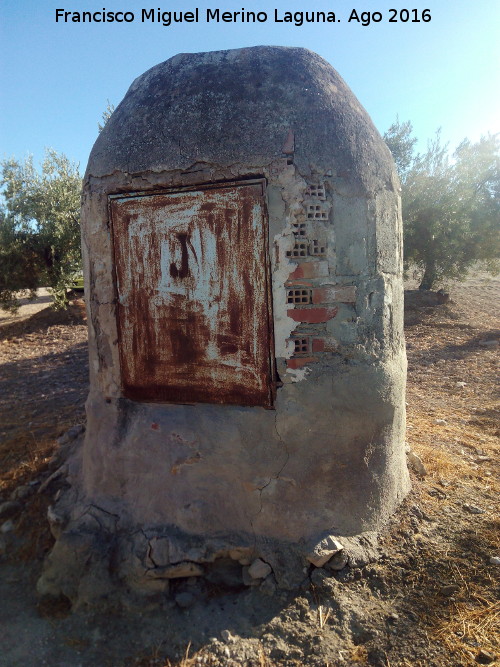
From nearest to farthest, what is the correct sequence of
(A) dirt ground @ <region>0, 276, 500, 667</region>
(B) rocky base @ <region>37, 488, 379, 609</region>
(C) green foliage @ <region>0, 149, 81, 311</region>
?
(A) dirt ground @ <region>0, 276, 500, 667</region>, (B) rocky base @ <region>37, 488, 379, 609</region>, (C) green foliage @ <region>0, 149, 81, 311</region>

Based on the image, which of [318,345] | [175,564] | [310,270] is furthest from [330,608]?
[310,270]

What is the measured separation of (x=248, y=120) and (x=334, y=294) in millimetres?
1262

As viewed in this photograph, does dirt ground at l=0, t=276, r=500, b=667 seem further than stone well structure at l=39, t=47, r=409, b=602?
No

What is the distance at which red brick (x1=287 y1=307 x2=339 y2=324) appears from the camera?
10.2 ft

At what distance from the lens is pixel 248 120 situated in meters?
3.11

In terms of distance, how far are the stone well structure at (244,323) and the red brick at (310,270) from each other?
0.05ft

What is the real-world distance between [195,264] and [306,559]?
6.78ft

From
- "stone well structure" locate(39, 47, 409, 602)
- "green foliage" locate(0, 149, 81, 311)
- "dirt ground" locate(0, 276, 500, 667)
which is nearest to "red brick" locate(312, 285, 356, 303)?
"stone well structure" locate(39, 47, 409, 602)

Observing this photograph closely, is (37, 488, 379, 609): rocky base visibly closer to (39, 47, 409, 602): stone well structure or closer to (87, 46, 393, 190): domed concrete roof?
(39, 47, 409, 602): stone well structure

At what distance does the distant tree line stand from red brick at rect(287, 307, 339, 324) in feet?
31.5

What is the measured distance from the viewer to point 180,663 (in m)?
2.62

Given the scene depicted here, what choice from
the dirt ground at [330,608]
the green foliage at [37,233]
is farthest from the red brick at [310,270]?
the green foliage at [37,233]

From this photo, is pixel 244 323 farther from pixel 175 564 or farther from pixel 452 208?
pixel 452 208

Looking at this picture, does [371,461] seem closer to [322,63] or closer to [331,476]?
[331,476]
